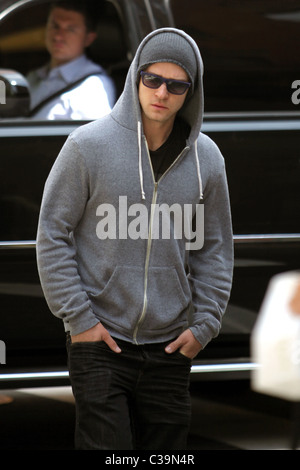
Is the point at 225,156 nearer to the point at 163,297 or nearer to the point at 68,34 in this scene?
the point at 68,34

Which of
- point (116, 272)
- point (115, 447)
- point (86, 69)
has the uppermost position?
point (86, 69)

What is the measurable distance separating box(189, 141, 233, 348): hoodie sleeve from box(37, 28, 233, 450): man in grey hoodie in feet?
0.11

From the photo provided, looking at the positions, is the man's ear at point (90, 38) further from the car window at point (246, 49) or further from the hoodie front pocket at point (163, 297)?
the hoodie front pocket at point (163, 297)

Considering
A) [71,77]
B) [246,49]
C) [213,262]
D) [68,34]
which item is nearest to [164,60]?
[213,262]

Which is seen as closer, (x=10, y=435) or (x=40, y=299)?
(x=40, y=299)

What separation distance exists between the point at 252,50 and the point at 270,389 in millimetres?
2460

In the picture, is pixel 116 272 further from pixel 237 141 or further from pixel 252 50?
pixel 252 50

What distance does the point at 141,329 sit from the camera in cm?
305

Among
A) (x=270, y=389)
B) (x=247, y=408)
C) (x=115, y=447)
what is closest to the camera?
(x=270, y=389)

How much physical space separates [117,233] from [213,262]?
15.3 inches

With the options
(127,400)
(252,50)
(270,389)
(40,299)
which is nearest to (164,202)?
(127,400)

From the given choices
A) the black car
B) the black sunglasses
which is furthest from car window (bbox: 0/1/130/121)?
the black sunglasses

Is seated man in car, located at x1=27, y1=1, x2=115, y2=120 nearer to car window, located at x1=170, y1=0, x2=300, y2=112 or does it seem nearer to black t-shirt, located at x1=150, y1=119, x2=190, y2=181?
car window, located at x1=170, y1=0, x2=300, y2=112

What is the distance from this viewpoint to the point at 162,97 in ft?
9.86
